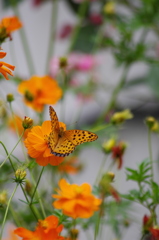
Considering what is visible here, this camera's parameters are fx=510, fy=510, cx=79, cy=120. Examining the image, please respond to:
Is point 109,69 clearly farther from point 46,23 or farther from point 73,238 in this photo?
point 73,238

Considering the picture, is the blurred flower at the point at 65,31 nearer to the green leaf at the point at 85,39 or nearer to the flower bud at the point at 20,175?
the green leaf at the point at 85,39

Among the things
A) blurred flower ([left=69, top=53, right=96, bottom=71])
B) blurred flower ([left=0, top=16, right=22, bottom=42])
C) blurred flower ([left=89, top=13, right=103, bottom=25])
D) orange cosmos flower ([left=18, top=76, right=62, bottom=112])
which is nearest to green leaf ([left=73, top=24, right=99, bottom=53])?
blurred flower ([left=89, top=13, right=103, bottom=25])

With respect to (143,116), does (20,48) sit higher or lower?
higher

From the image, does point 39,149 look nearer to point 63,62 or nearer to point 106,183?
point 106,183

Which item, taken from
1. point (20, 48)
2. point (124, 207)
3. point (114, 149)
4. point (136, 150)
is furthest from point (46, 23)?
point (114, 149)

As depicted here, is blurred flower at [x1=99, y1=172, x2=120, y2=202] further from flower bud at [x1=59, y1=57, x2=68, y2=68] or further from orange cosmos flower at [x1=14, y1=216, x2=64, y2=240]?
flower bud at [x1=59, y1=57, x2=68, y2=68]

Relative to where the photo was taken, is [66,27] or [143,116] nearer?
[66,27]

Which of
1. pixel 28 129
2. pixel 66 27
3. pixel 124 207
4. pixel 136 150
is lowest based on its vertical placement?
pixel 136 150
